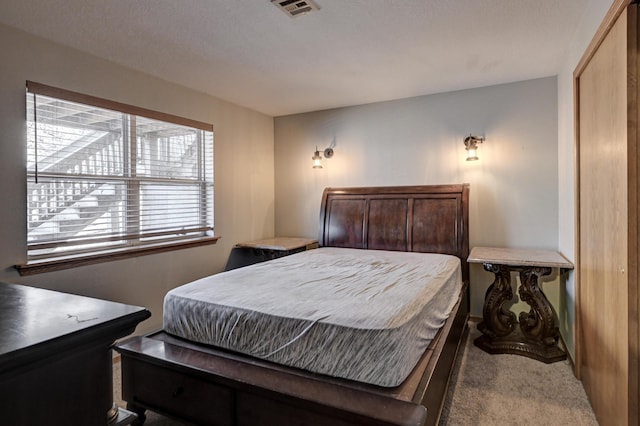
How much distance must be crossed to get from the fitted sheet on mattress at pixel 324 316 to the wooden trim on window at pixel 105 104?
66.7 inches

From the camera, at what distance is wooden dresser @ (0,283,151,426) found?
0.51m

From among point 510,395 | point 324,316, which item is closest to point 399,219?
point 510,395

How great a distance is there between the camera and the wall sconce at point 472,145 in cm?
356

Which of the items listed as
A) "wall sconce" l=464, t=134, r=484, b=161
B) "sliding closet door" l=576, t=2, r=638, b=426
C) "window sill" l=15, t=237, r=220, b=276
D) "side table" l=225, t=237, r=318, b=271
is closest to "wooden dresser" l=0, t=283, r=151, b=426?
"sliding closet door" l=576, t=2, r=638, b=426

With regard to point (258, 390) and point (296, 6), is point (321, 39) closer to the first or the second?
point (296, 6)

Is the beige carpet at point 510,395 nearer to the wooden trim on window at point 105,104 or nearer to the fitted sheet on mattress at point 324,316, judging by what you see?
the fitted sheet on mattress at point 324,316

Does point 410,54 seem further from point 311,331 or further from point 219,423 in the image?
point 219,423

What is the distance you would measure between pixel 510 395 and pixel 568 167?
5.90 ft

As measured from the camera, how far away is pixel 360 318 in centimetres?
170

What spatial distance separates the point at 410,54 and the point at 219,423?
2.81m

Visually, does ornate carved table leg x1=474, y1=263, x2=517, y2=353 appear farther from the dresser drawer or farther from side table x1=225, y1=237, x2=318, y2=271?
the dresser drawer

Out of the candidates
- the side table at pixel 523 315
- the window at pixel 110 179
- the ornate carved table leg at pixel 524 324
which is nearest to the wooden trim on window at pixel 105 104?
the window at pixel 110 179

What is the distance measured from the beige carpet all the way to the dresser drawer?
9.4 inches

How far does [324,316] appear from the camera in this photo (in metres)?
1.74
